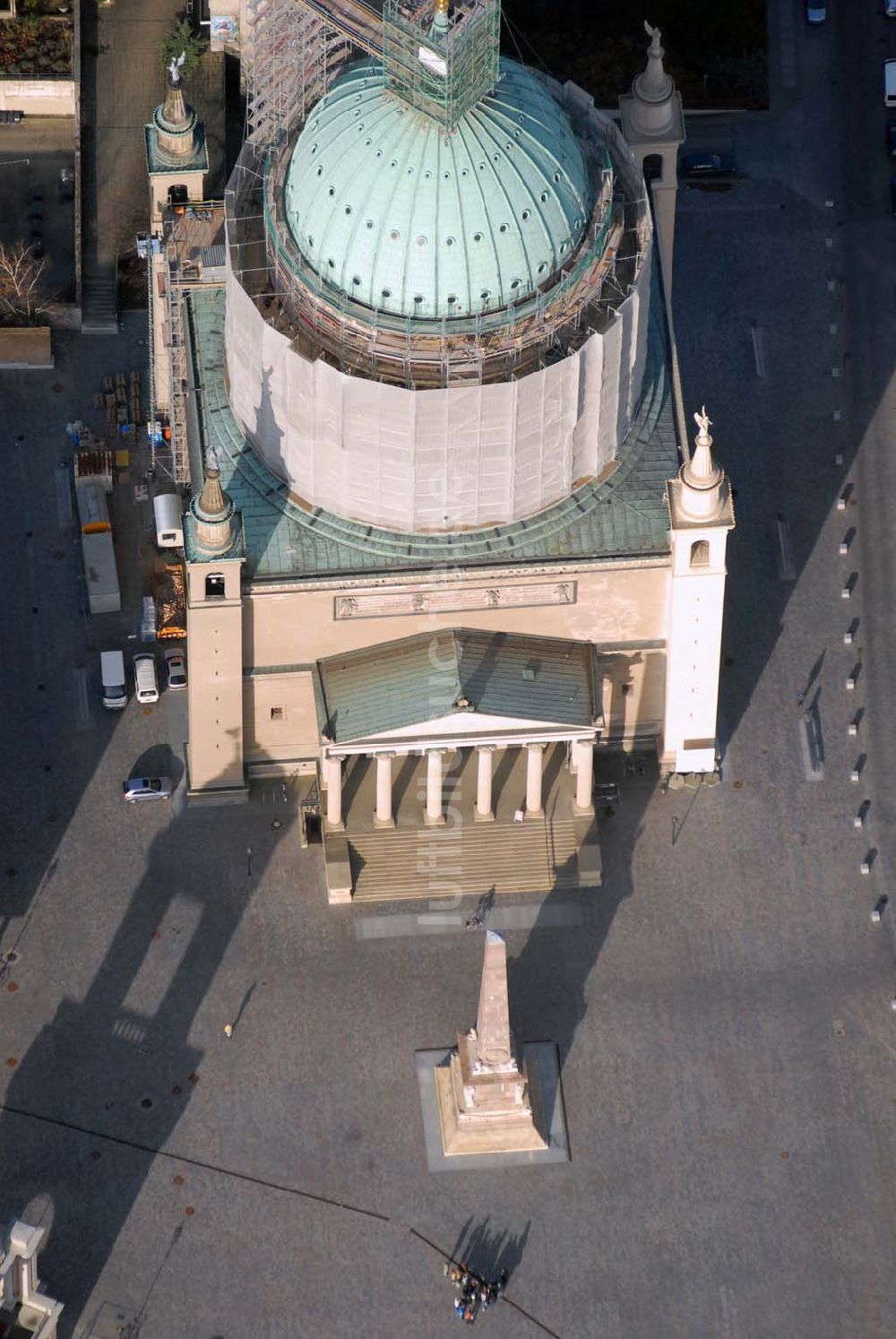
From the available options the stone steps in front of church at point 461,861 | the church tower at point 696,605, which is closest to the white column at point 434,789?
the stone steps in front of church at point 461,861

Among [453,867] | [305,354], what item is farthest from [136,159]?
[453,867]

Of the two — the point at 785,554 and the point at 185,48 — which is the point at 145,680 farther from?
the point at 185,48

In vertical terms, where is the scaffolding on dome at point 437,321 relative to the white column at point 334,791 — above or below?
above

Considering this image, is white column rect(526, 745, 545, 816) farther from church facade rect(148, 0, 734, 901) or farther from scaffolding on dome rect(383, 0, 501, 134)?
scaffolding on dome rect(383, 0, 501, 134)

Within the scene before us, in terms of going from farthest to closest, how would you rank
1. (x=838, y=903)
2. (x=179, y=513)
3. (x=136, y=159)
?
(x=136, y=159) < (x=179, y=513) < (x=838, y=903)

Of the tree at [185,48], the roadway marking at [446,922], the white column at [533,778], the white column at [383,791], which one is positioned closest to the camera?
the white column at [383,791]

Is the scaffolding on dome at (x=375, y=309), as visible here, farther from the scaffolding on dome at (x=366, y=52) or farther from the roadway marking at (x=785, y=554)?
the roadway marking at (x=785, y=554)

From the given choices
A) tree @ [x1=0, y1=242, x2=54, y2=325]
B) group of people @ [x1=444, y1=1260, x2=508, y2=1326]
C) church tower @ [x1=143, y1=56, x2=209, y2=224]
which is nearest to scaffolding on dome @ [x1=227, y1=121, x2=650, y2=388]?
church tower @ [x1=143, y1=56, x2=209, y2=224]

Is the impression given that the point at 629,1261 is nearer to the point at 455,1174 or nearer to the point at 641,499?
the point at 455,1174
